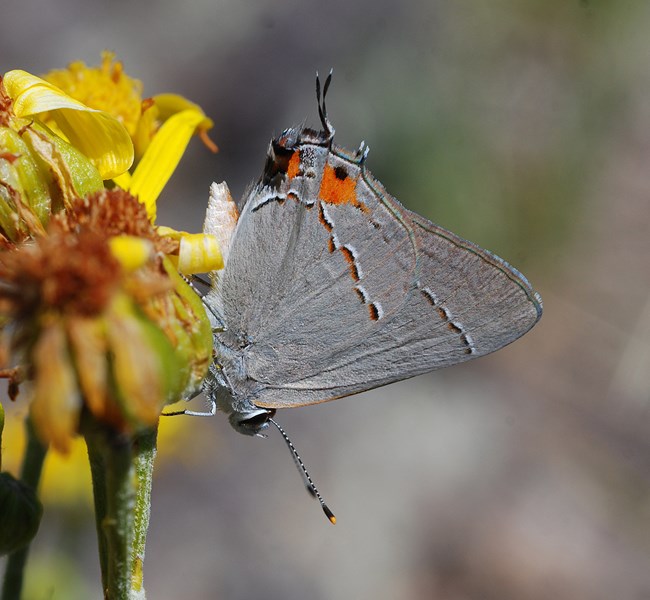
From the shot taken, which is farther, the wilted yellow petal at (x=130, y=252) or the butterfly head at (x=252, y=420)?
the butterfly head at (x=252, y=420)

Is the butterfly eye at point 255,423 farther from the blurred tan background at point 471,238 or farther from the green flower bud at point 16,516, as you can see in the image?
the blurred tan background at point 471,238

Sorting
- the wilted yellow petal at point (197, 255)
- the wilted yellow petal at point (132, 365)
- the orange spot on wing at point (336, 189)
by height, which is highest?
the orange spot on wing at point (336, 189)

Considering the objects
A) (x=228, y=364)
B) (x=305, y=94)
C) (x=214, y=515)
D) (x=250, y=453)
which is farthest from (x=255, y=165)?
(x=228, y=364)

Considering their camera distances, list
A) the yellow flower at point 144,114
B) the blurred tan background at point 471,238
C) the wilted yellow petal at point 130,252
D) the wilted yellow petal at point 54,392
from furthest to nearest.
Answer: the blurred tan background at point 471,238 < the yellow flower at point 144,114 < the wilted yellow petal at point 130,252 < the wilted yellow petal at point 54,392

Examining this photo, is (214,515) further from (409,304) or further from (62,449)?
(62,449)

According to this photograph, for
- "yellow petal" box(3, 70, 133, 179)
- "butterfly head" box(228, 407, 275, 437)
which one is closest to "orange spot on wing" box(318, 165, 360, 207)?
"yellow petal" box(3, 70, 133, 179)

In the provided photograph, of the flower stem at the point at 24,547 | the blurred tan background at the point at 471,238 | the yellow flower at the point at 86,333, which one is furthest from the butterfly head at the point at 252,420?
the blurred tan background at the point at 471,238

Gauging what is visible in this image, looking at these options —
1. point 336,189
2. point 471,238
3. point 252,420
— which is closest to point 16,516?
point 252,420

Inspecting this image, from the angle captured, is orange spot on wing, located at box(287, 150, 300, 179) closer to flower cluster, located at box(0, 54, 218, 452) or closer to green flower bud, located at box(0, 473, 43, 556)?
flower cluster, located at box(0, 54, 218, 452)
